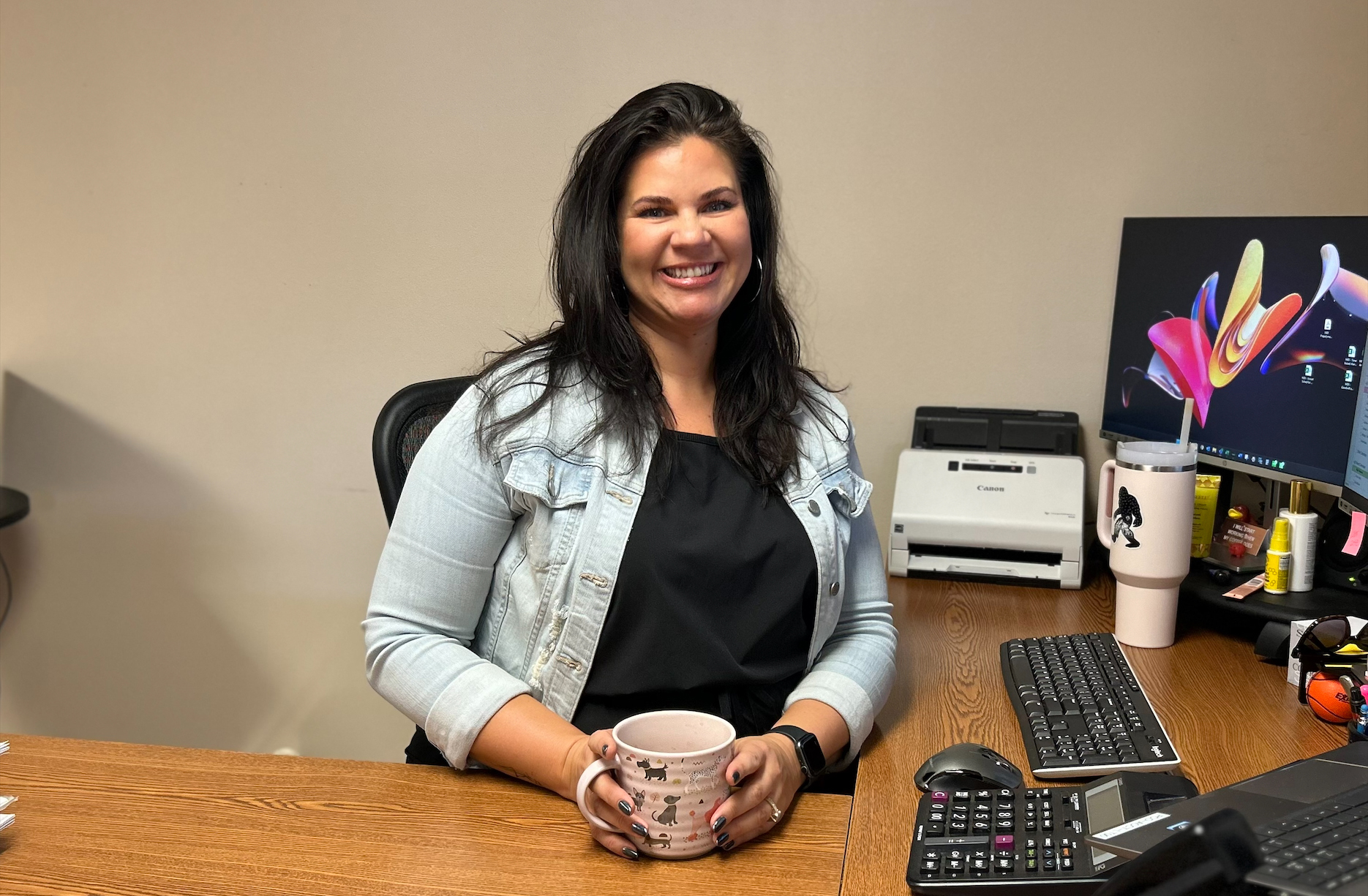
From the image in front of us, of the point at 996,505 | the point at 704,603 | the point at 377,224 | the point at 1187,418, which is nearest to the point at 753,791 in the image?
the point at 704,603

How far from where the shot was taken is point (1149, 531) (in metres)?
1.45

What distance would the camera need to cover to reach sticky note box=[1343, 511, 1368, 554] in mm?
1449

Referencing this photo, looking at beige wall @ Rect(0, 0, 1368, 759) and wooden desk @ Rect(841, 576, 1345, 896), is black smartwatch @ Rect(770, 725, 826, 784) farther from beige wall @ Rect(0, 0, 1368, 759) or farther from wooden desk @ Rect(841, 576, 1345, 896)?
beige wall @ Rect(0, 0, 1368, 759)

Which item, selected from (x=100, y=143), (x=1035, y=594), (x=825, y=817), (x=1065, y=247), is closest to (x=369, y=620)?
(x=825, y=817)

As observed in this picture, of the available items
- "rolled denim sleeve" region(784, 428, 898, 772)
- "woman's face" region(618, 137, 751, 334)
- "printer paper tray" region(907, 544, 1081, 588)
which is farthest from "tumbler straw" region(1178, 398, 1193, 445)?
"woman's face" region(618, 137, 751, 334)

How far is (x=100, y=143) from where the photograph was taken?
90.4 inches

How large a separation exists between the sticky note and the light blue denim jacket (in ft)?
2.14

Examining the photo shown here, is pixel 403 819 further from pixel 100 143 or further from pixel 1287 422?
pixel 100 143

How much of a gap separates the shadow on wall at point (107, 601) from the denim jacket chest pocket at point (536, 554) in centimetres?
141

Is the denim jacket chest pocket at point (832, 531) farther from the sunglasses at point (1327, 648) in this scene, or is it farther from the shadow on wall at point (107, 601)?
the shadow on wall at point (107, 601)

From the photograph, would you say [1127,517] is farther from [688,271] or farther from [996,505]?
[688,271]

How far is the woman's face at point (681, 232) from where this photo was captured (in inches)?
51.9

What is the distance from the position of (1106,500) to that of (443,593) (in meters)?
0.92

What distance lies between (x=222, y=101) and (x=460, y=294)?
614 millimetres
